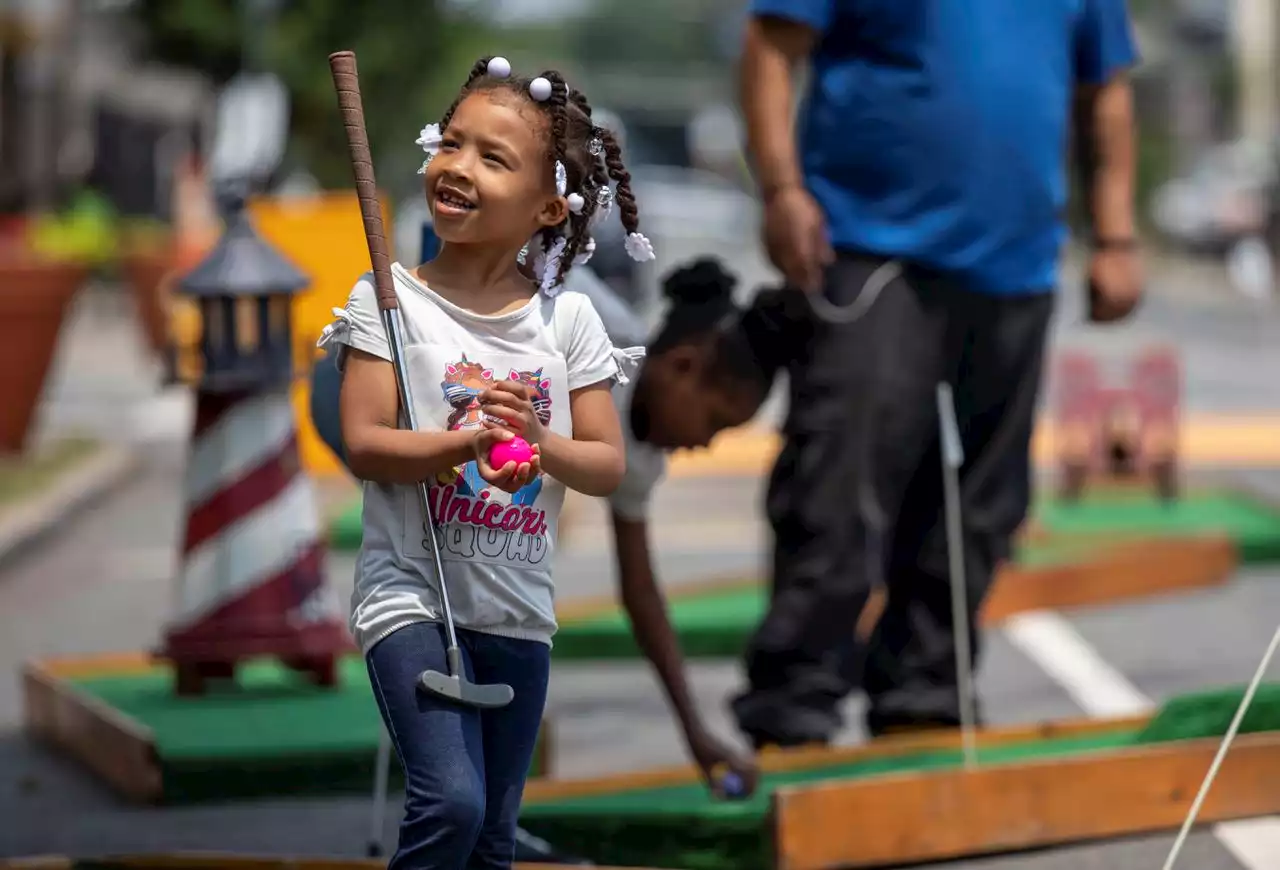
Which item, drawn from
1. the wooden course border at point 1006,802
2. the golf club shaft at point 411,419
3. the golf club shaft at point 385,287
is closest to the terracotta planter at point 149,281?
the wooden course border at point 1006,802

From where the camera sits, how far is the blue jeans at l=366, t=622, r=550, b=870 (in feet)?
12.4

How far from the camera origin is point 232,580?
7043 mm

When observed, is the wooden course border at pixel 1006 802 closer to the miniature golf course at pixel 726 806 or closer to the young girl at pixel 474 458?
the miniature golf course at pixel 726 806

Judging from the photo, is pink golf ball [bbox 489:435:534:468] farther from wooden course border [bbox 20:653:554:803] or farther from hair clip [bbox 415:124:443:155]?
wooden course border [bbox 20:653:554:803]

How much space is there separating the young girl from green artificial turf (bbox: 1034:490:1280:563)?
6.34m

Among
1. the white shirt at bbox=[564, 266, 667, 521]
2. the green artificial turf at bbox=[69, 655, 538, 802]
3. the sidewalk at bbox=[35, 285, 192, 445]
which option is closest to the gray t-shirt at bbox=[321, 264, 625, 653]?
the white shirt at bbox=[564, 266, 667, 521]

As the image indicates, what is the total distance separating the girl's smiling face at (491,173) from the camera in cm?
386

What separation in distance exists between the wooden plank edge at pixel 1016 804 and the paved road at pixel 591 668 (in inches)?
2.3

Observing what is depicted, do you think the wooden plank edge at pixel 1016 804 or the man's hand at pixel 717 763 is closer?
the wooden plank edge at pixel 1016 804

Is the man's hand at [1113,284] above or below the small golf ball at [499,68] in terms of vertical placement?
below

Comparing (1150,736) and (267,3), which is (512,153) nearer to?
(1150,736)

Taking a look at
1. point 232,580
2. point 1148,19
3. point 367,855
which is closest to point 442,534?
point 367,855

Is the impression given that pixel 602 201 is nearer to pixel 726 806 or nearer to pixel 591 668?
pixel 726 806

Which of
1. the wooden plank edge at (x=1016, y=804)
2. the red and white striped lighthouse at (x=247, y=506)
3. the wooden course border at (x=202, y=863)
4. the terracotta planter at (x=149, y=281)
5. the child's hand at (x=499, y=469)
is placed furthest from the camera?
the terracotta planter at (x=149, y=281)
